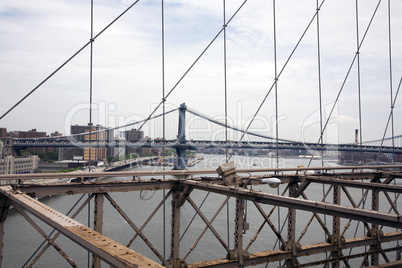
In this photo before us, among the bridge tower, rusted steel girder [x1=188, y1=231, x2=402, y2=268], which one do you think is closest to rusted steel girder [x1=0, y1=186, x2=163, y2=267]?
rusted steel girder [x1=188, y1=231, x2=402, y2=268]

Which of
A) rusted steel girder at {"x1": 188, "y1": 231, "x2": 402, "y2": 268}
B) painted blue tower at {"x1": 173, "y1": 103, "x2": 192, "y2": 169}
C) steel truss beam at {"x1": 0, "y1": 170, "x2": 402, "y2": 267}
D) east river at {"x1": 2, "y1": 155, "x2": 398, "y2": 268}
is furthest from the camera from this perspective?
painted blue tower at {"x1": 173, "y1": 103, "x2": 192, "y2": 169}

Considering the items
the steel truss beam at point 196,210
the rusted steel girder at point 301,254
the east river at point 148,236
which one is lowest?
the east river at point 148,236

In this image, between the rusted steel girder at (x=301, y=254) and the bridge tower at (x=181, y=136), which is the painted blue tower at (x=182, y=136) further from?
the rusted steel girder at (x=301, y=254)

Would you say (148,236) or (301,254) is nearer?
(301,254)

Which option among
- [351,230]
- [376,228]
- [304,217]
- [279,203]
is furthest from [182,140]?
[279,203]

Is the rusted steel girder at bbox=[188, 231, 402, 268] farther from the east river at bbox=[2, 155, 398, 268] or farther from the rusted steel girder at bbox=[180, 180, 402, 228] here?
the east river at bbox=[2, 155, 398, 268]

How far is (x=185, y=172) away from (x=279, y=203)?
186 centimetres

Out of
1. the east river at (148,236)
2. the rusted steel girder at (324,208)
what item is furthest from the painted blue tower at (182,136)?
the rusted steel girder at (324,208)

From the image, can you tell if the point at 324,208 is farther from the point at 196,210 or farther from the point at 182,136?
the point at 182,136

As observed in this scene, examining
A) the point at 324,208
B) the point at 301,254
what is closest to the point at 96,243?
the point at 324,208

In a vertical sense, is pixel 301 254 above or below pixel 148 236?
above

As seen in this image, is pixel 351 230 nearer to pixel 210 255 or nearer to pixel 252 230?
pixel 252 230

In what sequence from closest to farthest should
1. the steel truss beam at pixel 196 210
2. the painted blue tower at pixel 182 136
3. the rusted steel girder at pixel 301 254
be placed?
the steel truss beam at pixel 196 210, the rusted steel girder at pixel 301 254, the painted blue tower at pixel 182 136

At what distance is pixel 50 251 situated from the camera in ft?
39.4
